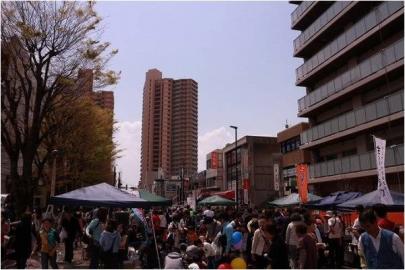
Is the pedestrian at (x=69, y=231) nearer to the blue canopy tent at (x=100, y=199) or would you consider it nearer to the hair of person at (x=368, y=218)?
the blue canopy tent at (x=100, y=199)

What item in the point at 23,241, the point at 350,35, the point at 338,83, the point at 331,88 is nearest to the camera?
the point at 23,241

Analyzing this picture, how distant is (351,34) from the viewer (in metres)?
26.4

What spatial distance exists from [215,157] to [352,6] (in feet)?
146

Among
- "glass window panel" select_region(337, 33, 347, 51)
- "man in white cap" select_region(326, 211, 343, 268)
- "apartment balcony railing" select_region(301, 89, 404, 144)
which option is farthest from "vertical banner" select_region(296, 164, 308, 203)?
"glass window panel" select_region(337, 33, 347, 51)

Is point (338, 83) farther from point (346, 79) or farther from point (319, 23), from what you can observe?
point (319, 23)

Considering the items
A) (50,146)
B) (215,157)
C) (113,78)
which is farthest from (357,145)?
(215,157)

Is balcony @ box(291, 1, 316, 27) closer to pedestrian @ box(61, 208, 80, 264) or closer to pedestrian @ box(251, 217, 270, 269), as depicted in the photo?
pedestrian @ box(61, 208, 80, 264)

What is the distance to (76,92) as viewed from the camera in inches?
776

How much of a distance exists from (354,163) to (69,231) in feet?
57.8

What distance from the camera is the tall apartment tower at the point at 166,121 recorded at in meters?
122

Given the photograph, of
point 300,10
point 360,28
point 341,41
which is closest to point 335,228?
point 360,28

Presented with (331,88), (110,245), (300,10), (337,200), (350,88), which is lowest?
(110,245)

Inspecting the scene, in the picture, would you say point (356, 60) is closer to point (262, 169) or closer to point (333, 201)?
point (333, 201)

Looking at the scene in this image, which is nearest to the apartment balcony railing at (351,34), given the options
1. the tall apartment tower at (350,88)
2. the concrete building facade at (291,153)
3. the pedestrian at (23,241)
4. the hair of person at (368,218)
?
the tall apartment tower at (350,88)
